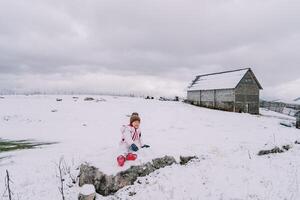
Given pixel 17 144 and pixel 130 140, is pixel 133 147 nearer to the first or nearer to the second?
pixel 130 140

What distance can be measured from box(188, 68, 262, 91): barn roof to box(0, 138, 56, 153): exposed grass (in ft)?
100

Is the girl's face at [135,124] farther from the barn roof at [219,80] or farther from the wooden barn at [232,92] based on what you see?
the barn roof at [219,80]

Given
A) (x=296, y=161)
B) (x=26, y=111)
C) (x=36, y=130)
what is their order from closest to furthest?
1. (x=296, y=161)
2. (x=36, y=130)
3. (x=26, y=111)

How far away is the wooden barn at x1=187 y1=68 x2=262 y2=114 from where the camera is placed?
4044cm

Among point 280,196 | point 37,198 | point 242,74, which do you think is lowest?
point 37,198

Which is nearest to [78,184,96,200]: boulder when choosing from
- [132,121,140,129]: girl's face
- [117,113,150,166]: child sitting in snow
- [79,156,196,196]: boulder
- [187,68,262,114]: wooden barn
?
[79,156,196,196]: boulder

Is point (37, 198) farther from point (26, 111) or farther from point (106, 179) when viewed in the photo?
point (26, 111)

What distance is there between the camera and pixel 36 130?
23.2m

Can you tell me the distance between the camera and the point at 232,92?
40344 mm

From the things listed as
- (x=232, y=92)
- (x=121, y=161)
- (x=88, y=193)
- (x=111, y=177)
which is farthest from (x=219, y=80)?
(x=88, y=193)

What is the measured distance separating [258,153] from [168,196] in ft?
20.1

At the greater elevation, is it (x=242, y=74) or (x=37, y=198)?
(x=242, y=74)

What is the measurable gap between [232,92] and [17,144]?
103 feet

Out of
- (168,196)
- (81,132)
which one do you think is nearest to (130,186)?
(168,196)
